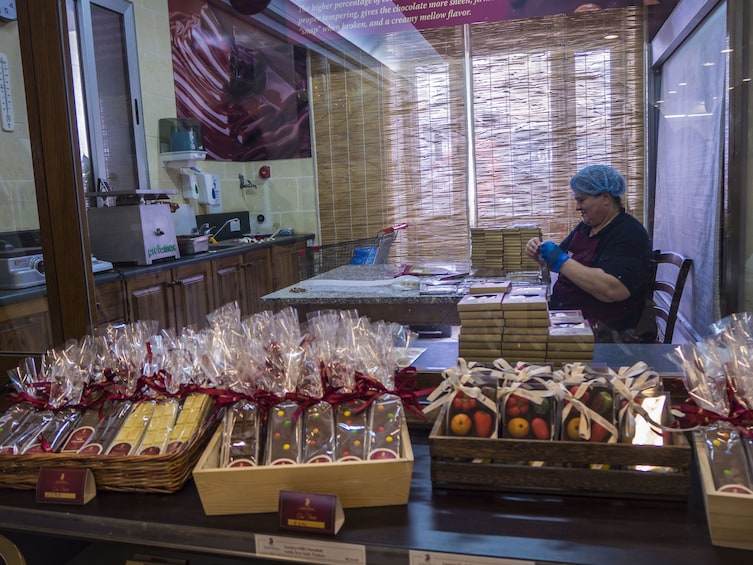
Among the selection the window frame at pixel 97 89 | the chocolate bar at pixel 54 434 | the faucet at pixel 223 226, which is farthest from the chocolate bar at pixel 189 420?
the window frame at pixel 97 89

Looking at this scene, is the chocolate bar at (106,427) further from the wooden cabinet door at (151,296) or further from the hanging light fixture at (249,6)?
the wooden cabinet door at (151,296)

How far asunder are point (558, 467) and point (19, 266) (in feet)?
7.50

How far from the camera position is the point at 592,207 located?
1.68 meters

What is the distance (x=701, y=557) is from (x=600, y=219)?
95 cm

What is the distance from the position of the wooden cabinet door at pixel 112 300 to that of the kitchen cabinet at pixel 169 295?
74mm

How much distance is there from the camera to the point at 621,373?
1158mm

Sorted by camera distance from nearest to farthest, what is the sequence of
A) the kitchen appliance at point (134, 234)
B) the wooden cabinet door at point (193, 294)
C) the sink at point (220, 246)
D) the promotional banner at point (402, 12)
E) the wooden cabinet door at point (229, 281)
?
the promotional banner at point (402, 12) → the wooden cabinet door at point (229, 281) → the sink at point (220, 246) → the wooden cabinet door at point (193, 294) → the kitchen appliance at point (134, 234)

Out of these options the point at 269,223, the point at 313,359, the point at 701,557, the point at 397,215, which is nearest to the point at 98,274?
the point at 269,223

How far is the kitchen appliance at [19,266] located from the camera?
247cm

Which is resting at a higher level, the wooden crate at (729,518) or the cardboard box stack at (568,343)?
the cardboard box stack at (568,343)

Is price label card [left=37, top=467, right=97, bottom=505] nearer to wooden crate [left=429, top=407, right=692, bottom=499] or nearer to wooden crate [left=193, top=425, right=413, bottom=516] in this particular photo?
wooden crate [left=193, top=425, right=413, bottom=516]

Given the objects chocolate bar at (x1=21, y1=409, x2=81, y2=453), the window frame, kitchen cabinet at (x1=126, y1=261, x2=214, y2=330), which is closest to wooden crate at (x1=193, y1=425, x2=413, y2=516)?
chocolate bar at (x1=21, y1=409, x2=81, y2=453)

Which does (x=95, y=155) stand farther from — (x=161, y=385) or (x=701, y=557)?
(x=701, y=557)

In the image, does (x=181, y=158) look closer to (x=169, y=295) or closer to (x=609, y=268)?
(x=169, y=295)
